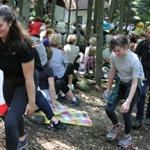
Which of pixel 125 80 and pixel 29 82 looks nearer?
pixel 29 82

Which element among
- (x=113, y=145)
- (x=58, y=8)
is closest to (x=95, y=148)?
(x=113, y=145)

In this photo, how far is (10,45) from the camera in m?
2.66

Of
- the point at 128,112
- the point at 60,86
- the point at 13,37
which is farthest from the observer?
the point at 60,86

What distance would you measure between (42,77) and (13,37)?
7.48 feet

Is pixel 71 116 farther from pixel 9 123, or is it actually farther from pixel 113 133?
pixel 9 123

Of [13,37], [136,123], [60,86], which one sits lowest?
[136,123]

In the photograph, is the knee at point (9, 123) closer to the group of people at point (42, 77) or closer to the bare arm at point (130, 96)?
the group of people at point (42, 77)

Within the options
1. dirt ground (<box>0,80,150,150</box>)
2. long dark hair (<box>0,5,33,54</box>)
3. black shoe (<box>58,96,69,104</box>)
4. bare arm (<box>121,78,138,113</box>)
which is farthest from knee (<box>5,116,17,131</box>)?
black shoe (<box>58,96,69,104</box>)

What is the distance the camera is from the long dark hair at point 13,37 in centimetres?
265

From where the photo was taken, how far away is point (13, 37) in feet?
8.83

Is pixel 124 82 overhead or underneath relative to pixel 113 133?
overhead

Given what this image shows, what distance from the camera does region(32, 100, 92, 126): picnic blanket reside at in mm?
4766

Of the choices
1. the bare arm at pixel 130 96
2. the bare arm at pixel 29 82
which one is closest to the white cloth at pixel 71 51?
the bare arm at pixel 130 96

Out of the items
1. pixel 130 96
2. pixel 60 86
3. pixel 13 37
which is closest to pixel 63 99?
pixel 60 86
